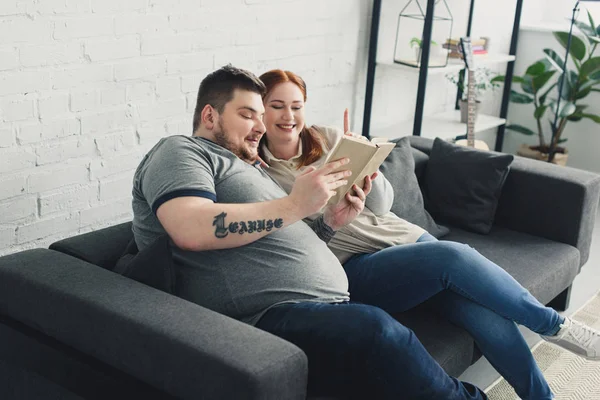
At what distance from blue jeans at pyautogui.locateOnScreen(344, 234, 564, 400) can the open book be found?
299 millimetres

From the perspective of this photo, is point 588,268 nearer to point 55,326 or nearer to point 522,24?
point 522,24

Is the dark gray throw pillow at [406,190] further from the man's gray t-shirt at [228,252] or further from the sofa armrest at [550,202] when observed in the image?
the man's gray t-shirt at [228,252]

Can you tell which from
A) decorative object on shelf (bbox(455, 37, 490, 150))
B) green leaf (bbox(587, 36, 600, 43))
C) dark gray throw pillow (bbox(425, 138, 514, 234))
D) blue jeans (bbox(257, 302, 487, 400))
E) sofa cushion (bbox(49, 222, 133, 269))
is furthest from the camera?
green leaf (bbox(587, 36, 600, 43))

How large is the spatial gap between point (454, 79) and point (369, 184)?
249 cm

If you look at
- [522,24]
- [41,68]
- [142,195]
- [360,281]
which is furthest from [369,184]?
[522,24]

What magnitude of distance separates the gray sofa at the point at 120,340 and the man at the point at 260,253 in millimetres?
153

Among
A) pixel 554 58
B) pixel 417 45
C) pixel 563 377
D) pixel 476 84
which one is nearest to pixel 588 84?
pixel 554 58

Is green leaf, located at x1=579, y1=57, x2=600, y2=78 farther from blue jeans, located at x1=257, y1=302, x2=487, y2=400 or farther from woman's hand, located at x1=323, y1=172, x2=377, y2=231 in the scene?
blue jeans, located at x1=257, y1=302, x2=487, y2=400

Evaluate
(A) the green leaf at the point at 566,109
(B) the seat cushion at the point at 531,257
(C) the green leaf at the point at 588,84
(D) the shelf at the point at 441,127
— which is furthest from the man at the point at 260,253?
(C) the green leaf at the point at 588,84

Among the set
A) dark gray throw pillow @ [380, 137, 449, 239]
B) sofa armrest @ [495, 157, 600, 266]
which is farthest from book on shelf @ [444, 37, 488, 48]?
dark gray throw pillow @ [380, 137, 449, 239]

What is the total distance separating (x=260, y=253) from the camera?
6.13 feet

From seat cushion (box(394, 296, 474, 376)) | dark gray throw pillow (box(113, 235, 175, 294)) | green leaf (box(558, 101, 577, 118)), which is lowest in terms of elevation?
seat cushion (box(394, 296, 474, 376))

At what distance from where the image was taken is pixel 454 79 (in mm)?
4449

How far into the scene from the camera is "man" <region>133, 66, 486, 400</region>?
174 cm
